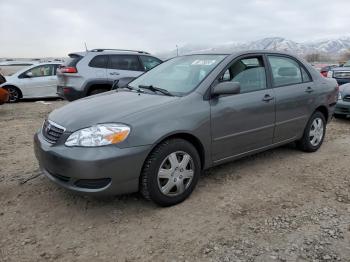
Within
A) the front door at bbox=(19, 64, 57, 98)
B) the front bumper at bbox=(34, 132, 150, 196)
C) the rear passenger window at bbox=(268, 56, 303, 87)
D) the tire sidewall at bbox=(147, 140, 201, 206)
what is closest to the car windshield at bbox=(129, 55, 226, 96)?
the tire sidewall at bbox=(147, 140, 201, 206)

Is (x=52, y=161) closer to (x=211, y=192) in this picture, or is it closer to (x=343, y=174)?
(x=211, y=192)

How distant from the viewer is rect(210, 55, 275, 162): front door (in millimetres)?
3926

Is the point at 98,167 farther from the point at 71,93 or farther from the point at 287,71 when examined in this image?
the point at 71,93

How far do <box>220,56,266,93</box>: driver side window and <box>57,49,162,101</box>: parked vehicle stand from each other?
3.98m

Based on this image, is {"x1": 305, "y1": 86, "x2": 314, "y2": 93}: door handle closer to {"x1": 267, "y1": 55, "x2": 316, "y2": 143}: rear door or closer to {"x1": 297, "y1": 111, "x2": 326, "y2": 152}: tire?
{"x1": 267, "y1": 55, "x2": 316, "y2": 143}: rear door

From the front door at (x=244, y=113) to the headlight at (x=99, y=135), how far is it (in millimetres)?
1073

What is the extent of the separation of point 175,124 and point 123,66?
234 inches

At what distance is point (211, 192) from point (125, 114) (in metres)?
1.34

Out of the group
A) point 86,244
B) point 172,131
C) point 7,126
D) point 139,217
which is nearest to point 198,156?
point 172,131

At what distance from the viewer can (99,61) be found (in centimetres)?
876

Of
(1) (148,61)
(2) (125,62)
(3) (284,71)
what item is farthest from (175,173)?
(1) (148,61)

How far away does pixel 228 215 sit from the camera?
11.3 ft

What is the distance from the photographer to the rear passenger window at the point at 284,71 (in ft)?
15.5

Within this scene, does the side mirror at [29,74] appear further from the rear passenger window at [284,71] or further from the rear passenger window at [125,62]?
the rear passenger window at [284,71]
